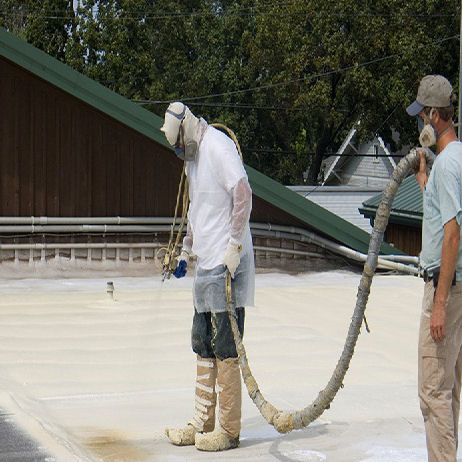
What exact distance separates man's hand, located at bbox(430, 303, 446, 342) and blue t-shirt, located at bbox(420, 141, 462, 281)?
209 mm

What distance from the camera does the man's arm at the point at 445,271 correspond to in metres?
5.29

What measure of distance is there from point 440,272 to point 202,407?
215cm

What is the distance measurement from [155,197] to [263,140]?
152 ft

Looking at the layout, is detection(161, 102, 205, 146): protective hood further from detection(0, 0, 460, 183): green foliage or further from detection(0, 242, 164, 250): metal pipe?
detection(0, 0, 460, 183): green foliage

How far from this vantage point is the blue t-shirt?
207 inches

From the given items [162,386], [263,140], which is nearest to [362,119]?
[263,140]

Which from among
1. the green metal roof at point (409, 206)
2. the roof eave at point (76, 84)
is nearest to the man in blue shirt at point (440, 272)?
the roof eave at point (76, 84)

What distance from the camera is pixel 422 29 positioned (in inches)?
1987

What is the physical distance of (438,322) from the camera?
5.35m

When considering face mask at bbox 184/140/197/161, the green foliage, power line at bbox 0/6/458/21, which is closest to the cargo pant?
face mask at bbox 184/140/197/161

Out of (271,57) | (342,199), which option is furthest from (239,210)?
(271,57)

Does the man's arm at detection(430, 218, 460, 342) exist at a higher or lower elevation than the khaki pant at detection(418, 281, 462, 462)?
higher

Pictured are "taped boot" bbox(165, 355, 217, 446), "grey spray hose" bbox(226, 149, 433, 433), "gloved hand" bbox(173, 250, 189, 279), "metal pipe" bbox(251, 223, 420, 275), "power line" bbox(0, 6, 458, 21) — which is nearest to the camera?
"grey spray hose" bbox(226, 149, 433, 433)

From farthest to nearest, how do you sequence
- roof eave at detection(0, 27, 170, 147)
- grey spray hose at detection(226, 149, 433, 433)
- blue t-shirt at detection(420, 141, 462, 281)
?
roof eave at detection(0, 27, 170, 147), grey spray hose at detection(226, 149, 433, 433), blue t-shirt at detection(420, 141, 462, 281)
